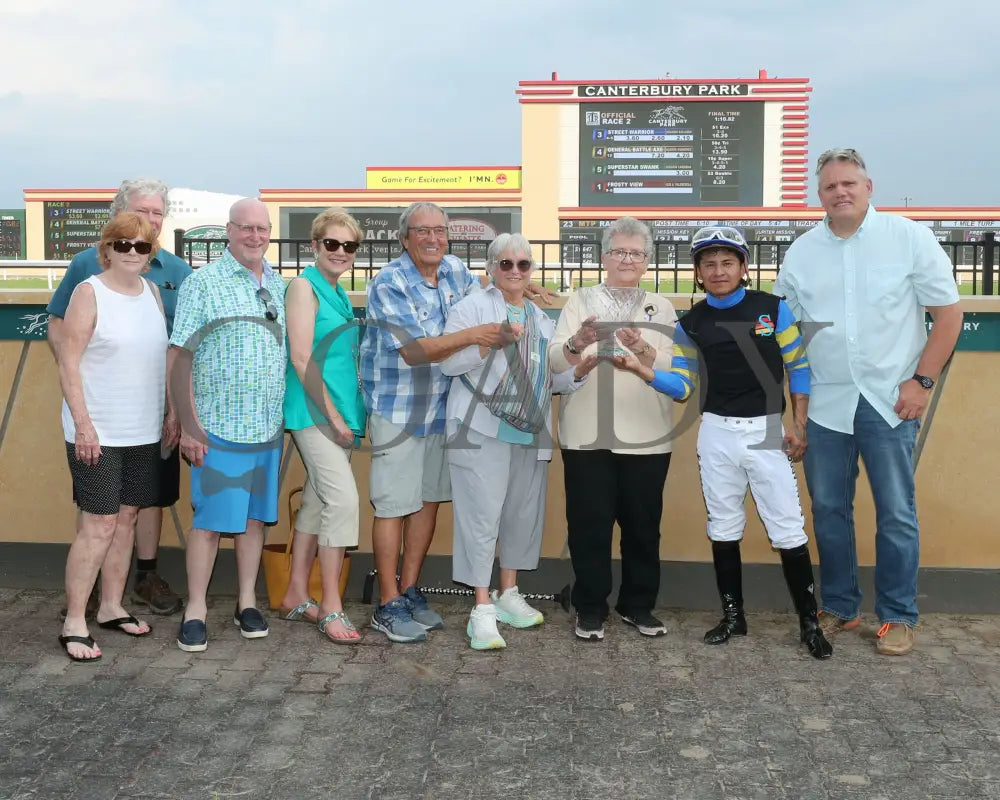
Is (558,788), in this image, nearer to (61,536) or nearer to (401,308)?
(401,308)

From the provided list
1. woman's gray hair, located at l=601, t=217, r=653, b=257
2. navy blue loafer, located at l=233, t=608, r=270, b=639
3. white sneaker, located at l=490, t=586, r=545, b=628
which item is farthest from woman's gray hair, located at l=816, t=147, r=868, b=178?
navy blue loafer, located at l=233, t=608, r=270, b=639

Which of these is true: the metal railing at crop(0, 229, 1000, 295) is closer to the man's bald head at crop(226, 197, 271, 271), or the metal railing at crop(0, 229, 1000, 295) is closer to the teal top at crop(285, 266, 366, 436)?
the teal top at crop(285, 266, 366, 436)

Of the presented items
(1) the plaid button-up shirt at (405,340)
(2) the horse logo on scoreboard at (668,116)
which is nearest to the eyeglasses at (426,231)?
(1) the plaid button-up shirt at (405,340)

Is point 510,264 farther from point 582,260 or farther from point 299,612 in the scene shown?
point 582,260

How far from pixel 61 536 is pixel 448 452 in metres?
2.43

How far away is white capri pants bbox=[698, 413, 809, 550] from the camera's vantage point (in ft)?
14.3

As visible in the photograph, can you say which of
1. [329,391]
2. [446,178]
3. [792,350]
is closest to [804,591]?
[792,350]

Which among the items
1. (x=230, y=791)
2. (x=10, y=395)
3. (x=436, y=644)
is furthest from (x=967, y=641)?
(x=10, y=395)

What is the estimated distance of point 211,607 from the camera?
5164 millimetres

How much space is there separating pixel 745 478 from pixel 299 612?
7.39 feet

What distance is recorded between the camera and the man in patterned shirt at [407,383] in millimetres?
4430

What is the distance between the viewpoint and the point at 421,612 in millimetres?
4832

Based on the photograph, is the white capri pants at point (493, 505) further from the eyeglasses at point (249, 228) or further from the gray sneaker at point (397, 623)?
the eyeglasses at point (249, 228)

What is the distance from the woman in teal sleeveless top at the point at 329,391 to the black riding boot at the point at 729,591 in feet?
5.54
